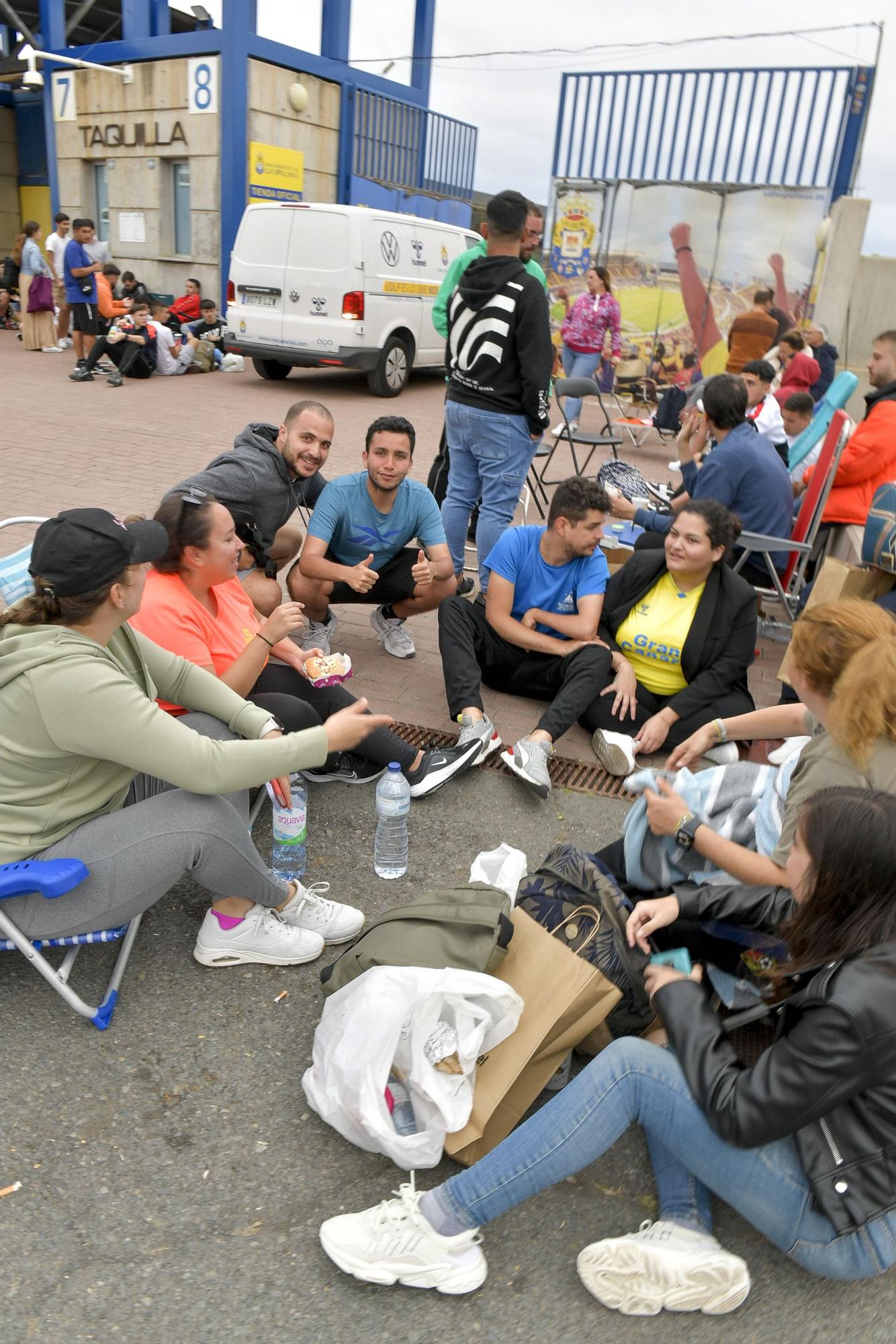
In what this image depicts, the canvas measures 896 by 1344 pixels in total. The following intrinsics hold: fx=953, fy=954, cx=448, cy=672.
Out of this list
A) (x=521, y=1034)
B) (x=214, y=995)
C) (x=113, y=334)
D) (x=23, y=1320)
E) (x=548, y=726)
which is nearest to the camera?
(x=23, y=1320)

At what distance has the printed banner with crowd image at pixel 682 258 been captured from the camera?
13141 millimetres

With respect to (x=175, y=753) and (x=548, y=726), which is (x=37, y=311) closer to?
(x=548, y=726)

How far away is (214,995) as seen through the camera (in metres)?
2.66

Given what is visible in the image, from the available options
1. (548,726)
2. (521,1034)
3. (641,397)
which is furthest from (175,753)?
(641,397)

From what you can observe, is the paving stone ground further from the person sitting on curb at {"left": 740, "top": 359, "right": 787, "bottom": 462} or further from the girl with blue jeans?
the girl with blue jeans

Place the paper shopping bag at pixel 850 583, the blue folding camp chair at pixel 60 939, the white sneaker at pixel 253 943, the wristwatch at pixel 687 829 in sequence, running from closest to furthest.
Answer: the blue folding camp chair at pixel 60 939 < the wristwatch at pixel 687 829 < the white sneaker at pixel 253 943 < the paper shopping bag at pixel 850 583

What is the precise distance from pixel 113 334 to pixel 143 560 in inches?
453

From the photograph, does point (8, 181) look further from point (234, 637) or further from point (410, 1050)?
point (410, 1050)

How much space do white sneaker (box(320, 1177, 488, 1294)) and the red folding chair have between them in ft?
13.4

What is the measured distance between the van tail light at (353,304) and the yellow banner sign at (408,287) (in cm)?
51


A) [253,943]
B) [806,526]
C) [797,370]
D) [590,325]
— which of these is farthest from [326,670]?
[590,325]

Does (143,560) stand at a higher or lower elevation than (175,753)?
higher

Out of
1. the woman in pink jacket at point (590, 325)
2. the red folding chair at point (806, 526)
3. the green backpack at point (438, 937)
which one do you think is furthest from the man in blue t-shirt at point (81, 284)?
the green backpack at point (438, 937)

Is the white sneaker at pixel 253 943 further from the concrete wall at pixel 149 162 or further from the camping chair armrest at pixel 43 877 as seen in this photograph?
the concrete wall at pixel 149 162
